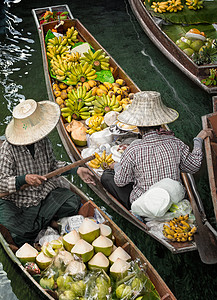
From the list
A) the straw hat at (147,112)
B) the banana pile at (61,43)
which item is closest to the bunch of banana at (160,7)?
the banana pile at (61,43)

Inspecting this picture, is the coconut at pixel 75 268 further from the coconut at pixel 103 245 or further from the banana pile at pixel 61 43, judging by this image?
the banana pile at pixel 61 43

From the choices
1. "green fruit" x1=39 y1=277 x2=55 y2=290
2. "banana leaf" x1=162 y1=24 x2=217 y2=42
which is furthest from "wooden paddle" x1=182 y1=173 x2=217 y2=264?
"banana leaf" x1=162 y1=24 x2=217 y2=42

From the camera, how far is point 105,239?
315 cm

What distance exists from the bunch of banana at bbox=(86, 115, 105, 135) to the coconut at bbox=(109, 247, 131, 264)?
2.25m

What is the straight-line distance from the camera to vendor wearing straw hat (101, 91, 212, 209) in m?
3.46

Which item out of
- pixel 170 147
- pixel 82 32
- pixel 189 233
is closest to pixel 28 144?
pixel 170 147

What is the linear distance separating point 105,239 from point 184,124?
3.65 metres

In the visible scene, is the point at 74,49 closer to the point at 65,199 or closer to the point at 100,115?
the point at 100,115

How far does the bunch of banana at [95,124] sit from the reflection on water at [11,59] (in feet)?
6.40

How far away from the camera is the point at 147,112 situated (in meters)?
3.62

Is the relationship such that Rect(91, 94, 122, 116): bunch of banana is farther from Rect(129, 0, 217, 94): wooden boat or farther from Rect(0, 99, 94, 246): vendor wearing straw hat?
Rect(129, 0, 217, 94): wooden boat

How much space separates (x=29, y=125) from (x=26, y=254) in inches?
47.2

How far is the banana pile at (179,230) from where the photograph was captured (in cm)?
335

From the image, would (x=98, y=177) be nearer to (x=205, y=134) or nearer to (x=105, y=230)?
(x=105, y=230)
